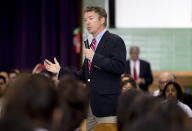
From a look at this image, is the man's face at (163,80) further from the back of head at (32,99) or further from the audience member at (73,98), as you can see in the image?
the back of head at (32,99)

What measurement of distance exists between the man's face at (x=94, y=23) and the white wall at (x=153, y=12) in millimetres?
3681

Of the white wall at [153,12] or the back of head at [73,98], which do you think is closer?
the back of head at [73,98]

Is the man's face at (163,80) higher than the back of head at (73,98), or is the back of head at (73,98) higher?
the back of head at (73,98)

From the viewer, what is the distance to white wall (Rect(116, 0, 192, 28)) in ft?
23.4

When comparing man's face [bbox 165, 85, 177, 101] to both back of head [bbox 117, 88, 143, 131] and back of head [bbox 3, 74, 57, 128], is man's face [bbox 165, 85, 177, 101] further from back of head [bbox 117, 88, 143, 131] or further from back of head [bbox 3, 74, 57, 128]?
back of head [bbox 3, 74, 57, 128]

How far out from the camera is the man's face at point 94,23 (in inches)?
138

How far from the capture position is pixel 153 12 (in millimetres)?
7168

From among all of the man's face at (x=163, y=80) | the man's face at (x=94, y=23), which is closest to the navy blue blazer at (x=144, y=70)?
the man's face at (x=163, y=80)

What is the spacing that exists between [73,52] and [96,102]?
445 centimetres

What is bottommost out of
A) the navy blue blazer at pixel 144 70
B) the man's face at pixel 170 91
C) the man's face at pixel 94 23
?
the navy blue blazer at pixel 144 70

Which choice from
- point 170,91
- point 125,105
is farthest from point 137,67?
point 125,105

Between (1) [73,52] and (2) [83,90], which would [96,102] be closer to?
(2) [83,90]

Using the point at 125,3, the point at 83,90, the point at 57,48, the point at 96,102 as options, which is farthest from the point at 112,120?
the point at 57,48

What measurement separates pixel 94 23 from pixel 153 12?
382 centimetres
